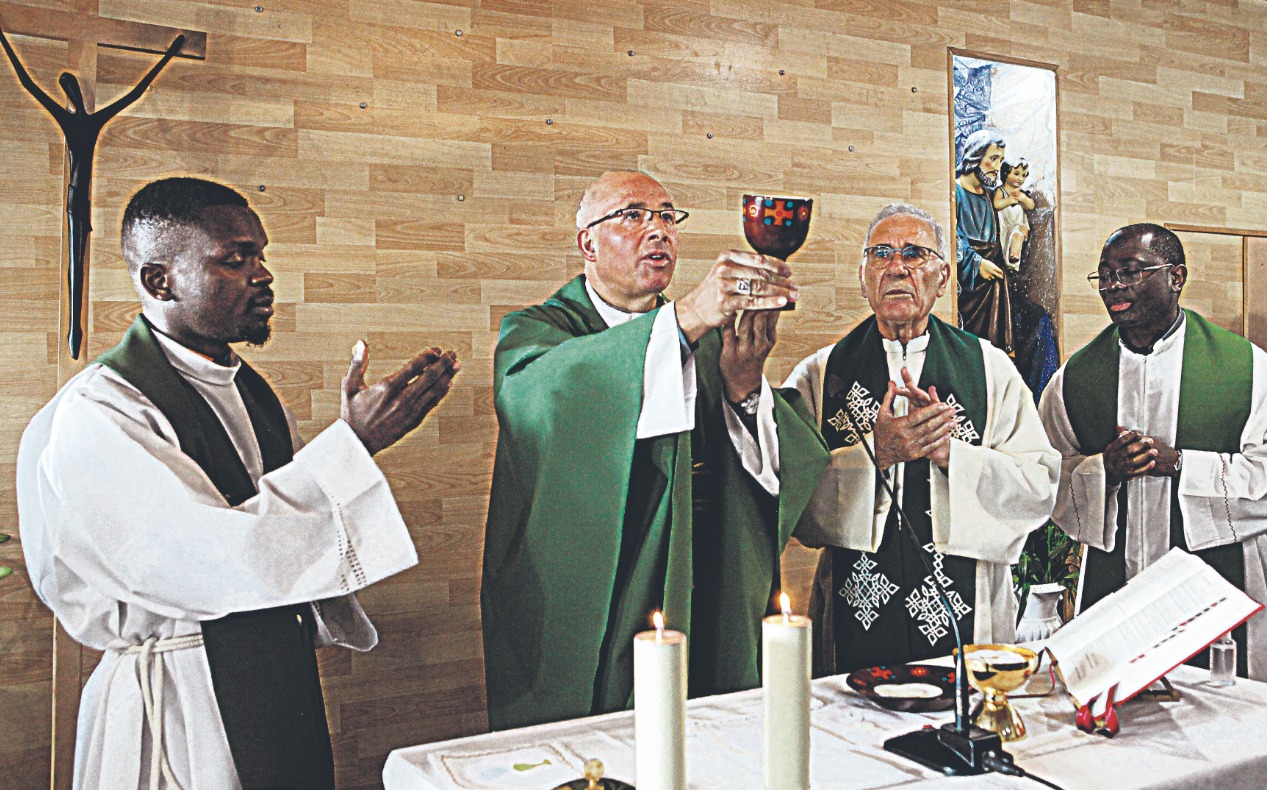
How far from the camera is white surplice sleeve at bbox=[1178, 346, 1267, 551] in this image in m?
4.04

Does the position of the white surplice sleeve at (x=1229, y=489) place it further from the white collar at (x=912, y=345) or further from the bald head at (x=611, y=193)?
the bald head at (x=611, y=193)

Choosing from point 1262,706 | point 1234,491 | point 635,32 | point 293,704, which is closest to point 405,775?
point 293,704

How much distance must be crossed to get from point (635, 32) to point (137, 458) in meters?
2.54

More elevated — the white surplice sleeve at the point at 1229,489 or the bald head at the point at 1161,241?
the bald head at the point at 1161,241

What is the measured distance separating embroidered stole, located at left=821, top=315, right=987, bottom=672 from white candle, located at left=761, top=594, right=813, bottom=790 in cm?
219

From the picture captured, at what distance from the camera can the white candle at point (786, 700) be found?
1580 millimetres

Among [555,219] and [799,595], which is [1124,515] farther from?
[555,219]

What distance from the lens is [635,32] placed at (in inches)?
163

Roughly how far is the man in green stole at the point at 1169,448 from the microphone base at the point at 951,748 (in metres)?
2.31

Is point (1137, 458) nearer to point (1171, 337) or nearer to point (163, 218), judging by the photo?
point (1171, 337)

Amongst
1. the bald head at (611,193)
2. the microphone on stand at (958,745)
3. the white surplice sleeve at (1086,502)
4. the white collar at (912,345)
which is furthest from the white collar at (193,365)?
the white surplice sleeve at (1086,502)

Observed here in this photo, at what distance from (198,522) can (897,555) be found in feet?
7.63

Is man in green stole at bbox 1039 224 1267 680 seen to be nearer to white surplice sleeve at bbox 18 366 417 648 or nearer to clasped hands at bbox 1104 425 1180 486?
clasped hands at bbox 1104 425 1180 486

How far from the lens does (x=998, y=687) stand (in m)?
2.29
